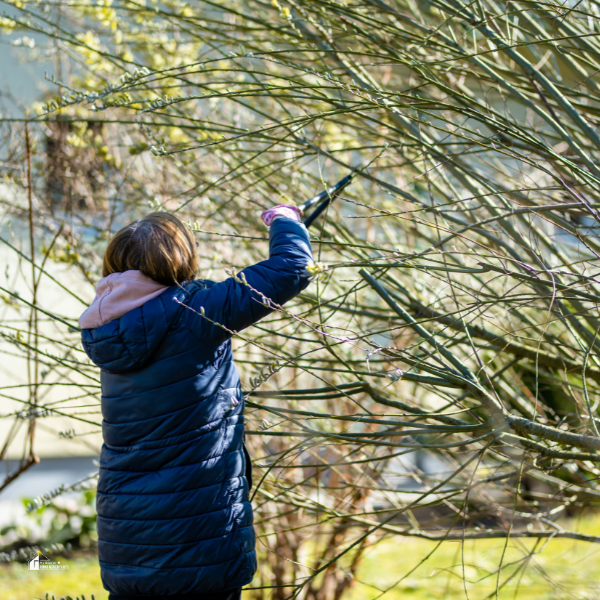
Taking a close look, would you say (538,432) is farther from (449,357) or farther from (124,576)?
(124,576)

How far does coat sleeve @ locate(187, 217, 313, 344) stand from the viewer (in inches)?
65.3

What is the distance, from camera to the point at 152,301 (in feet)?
5.63

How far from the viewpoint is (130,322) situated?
1680 millimetres

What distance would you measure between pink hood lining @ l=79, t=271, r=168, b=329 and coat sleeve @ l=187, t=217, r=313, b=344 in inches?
4.8

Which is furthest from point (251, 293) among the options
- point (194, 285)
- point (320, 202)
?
point (320, 202)

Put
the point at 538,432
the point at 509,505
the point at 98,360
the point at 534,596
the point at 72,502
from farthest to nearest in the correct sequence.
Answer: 1. the point at 72,502
2. the point at 534,596
3. the point at 509,505
4. the point at 98,360
5. the point at 538,432

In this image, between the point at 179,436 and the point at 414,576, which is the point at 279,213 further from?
the point at 414,576

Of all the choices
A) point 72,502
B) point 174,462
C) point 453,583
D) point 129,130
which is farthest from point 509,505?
point 72,502

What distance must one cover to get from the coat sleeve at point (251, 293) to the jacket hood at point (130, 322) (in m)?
0.07

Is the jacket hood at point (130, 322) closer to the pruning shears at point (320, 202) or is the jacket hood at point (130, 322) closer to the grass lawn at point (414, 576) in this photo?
the pruning shears at point (320, 202)

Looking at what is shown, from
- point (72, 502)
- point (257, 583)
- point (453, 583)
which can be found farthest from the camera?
point (72, 502)

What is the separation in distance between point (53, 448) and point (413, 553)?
3831 mm

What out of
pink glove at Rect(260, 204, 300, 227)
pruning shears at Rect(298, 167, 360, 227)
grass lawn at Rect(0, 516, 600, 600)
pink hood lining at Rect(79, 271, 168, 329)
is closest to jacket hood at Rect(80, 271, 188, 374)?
pink hood lining at Rect(79, 271, 168, 329)

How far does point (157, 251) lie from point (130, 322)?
21cm
